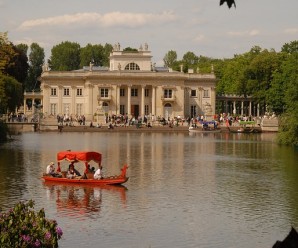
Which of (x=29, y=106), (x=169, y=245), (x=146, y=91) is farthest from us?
(x=29, y=106)

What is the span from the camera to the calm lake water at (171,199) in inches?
944

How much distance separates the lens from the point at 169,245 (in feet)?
74.4

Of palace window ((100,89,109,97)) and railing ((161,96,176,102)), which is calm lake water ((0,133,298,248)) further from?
railing ((161,96,176,102))

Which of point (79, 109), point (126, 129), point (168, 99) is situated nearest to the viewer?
point (126, 129)

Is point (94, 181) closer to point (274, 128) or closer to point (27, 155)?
point (27, 155)

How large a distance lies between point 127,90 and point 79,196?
75450 mm

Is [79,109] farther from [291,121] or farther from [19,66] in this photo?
[291,121]

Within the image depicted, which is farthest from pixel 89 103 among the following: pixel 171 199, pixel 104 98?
pixel 171 199

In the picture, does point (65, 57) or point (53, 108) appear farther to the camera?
point (65, 57)

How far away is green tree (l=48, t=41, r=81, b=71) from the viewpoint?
6398 inches

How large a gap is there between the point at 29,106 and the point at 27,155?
77.8m

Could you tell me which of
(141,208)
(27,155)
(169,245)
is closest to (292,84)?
(27,155)

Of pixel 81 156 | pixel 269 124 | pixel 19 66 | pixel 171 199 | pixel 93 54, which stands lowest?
pixel 171 199

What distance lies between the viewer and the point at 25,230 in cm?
1716
